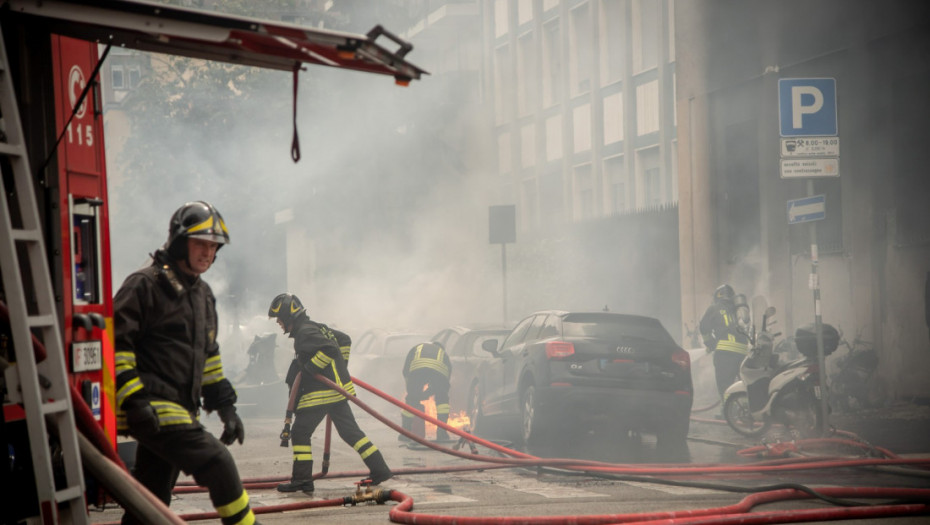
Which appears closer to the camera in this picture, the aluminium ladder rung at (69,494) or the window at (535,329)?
the aluminium ladder rung at (69,494)

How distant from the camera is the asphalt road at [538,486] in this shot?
8.48 metres

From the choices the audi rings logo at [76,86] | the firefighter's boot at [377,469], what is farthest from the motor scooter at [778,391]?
the audi rings logo at [76,86]

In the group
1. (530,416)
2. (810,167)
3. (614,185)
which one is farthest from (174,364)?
(614,185)

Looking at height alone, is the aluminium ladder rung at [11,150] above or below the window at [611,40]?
below

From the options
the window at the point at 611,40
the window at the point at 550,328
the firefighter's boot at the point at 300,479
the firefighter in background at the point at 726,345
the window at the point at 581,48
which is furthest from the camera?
the window at the point at 581,48

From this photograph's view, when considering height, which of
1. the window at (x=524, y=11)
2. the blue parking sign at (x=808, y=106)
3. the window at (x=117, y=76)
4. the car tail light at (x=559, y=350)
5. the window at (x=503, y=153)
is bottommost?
the car tail light at (x=559, y=350)

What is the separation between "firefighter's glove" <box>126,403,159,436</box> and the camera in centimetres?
579

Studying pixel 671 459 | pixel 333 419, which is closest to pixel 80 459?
pixel 333 419

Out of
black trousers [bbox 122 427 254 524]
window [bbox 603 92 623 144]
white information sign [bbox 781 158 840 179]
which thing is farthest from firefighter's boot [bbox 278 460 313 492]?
window [bbox 603 92 623 144]

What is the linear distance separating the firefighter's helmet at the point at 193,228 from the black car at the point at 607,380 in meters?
6.62

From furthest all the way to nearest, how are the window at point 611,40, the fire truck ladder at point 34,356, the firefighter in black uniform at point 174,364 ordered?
1. the window at point 611,40
2. the firefighter in black uniform at point 174,364
3. the fire truck ladder at point 34,356

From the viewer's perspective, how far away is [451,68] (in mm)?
39875

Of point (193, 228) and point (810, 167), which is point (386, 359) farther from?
point (193, 228)

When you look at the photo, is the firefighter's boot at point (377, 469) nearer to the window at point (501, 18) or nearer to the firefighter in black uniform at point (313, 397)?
the firefighter in black uniform at point (313, 397)
